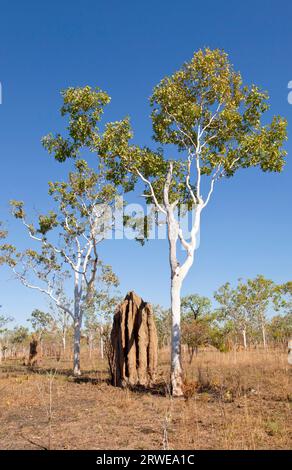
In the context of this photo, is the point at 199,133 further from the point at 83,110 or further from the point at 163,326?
the point at 163,326

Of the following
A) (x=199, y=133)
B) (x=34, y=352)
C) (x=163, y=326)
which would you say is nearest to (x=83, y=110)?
(x=199, y=133)

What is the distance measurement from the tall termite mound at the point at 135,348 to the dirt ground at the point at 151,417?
727 millimetres

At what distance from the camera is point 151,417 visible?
424 inches

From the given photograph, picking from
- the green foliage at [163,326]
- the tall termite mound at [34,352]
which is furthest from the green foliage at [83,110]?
the green foliage at [163,326]

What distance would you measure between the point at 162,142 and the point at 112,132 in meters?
2.39

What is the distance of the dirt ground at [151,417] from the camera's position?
8.13 metres

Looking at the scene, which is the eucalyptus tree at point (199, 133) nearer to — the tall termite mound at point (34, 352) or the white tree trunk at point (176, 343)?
the white tree trunk at point (176, 343)

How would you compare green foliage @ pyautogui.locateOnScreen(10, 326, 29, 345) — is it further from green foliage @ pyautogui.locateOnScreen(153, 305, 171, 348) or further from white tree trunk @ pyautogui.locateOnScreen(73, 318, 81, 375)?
white tree trunk @ pyautogui.locateOnScreen(73, 318, 81, 375)

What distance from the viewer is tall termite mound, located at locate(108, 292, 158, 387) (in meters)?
17.0

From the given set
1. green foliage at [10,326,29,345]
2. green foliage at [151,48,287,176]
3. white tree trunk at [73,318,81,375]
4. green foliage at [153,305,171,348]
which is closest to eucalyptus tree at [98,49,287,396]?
green foliage at [151,48,287,176]

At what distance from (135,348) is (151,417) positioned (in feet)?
20.9

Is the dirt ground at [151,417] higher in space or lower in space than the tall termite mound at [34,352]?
lower

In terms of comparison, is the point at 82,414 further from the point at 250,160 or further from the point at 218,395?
the point at 250,160
